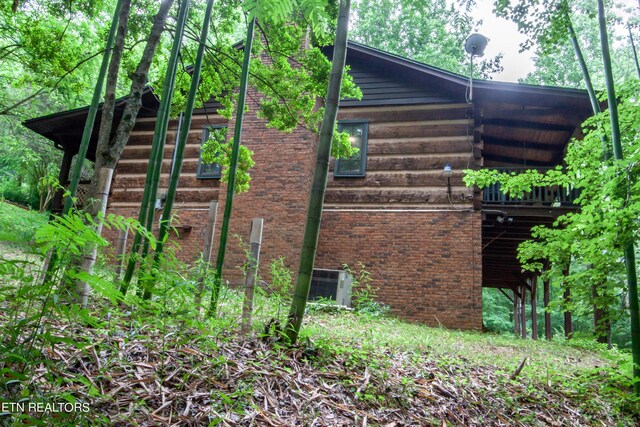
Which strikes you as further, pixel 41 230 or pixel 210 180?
pixel 210 180

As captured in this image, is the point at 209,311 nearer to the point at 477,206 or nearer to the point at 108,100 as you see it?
the point at 108,100

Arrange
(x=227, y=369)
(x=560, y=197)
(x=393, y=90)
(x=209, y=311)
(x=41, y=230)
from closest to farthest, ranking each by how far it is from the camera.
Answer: (x=41, y=230)
(x=227, y=369)
(x=209, y=311)
(x=560, y=197)
(x=393, y=90)

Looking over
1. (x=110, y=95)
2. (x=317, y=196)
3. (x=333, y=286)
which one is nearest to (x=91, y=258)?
(x=317, y=196)

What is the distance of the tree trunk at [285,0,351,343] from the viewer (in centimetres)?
338

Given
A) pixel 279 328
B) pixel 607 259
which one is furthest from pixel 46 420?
pixel 607 259

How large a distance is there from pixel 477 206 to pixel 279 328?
315 inches

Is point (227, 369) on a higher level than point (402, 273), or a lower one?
lower

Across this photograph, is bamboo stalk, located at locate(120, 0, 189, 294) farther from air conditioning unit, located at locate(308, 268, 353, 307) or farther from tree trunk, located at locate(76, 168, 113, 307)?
air conditioning unit, located at locate(308, 268, 353, 307)

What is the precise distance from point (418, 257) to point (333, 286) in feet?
7.57

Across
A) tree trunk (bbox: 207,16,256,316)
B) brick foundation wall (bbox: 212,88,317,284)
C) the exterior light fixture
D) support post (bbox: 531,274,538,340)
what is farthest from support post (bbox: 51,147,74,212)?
support post (bbox: 531,274,538,340)

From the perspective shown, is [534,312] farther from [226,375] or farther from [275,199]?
[226,375]

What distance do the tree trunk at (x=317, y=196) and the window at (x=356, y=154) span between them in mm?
7647

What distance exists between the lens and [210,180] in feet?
40.0

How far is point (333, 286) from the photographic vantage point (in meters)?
10.8
